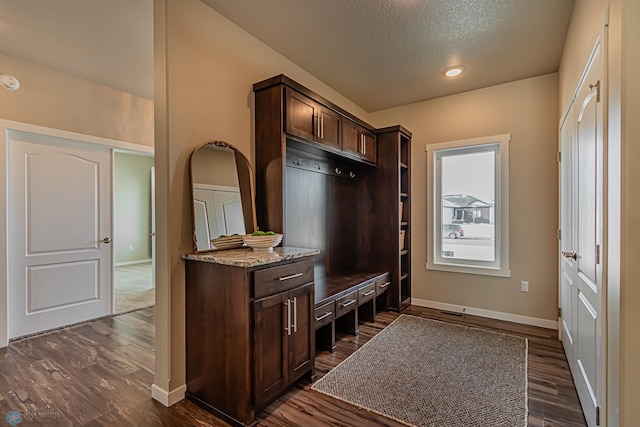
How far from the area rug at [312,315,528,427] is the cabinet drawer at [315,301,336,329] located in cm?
36

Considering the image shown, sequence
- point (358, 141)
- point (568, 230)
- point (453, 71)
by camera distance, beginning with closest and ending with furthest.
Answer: point (568, 230)
point (453, 71)
point (358, 141)

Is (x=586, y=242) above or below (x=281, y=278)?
above

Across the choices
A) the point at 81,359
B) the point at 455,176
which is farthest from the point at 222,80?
the point at 455,176

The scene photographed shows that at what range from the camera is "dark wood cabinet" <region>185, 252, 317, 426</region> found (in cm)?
178

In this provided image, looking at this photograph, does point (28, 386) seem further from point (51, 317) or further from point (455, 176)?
point (455, 176)

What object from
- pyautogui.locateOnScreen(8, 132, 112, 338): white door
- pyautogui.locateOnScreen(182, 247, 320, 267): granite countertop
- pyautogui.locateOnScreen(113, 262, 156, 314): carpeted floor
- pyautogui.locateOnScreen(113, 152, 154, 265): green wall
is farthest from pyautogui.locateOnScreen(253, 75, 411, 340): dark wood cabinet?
pyautogui.locateOnScreen(113, 152, 154, 265): green wall

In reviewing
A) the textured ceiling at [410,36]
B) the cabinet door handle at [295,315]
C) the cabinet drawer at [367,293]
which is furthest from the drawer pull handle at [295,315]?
the textured ceiling at [410,36]

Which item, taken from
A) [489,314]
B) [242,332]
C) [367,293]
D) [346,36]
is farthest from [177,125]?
[489,314]

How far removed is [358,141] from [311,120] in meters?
0.90

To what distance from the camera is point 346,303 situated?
296 cm

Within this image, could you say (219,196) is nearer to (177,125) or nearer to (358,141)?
(177,125)

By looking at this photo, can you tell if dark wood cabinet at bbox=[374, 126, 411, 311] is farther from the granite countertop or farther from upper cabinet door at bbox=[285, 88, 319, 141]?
the granite countertop

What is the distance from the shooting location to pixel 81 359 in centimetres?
265

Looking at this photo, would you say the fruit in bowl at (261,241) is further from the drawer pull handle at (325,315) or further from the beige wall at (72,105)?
the beige wall at (72,105)
